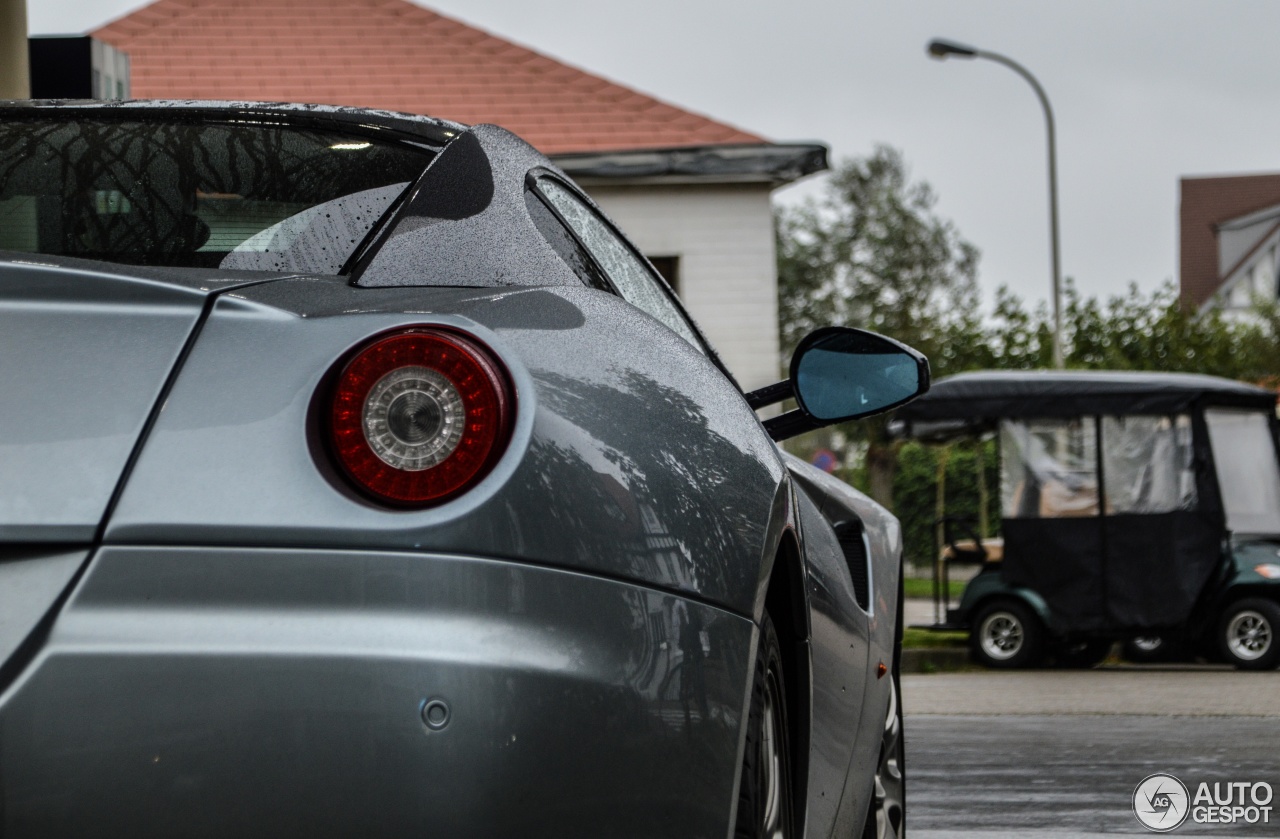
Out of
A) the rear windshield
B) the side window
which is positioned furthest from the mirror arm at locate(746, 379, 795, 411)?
the rear windshield

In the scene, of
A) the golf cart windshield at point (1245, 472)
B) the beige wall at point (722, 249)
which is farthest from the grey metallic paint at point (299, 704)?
the beige wall at point (722, 249)

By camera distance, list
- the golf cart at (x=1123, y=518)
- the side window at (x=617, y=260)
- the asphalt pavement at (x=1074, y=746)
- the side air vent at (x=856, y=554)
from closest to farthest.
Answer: the side window at (x=617, y=260)
the side air vent at (x=856, y=554)
the asphalt pavement at (x=1074, y=746)
the golf cart at (x=1123, y=518)

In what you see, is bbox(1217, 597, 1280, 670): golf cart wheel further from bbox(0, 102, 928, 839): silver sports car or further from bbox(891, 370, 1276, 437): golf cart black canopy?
bbox(0, 102, 928, 839): silver sports car

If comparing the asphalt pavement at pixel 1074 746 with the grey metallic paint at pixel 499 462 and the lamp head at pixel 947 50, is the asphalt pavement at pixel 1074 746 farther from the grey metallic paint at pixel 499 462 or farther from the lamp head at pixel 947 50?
the lamp head at pixel 947 50

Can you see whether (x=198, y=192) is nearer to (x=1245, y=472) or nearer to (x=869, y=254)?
(x=1245, y=472)

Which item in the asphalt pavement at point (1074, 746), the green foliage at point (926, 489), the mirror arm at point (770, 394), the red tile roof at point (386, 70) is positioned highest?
the red tile roof at point (386, 70)

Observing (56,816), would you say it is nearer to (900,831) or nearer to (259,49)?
(900,831)

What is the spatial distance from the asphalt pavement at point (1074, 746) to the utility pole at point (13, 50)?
502 cm

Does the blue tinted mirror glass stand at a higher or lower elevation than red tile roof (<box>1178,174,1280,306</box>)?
lower

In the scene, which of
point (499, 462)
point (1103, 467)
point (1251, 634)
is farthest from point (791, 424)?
point (1103, 467)

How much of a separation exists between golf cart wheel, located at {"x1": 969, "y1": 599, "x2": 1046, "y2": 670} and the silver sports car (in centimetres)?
1372

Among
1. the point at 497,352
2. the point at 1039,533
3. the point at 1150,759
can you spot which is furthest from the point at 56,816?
the point at 1039,533

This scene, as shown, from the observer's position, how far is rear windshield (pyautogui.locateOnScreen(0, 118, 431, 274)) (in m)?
2.30

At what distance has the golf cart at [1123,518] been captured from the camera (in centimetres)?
1503
